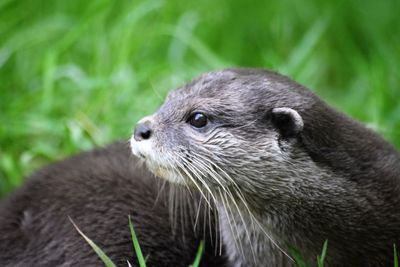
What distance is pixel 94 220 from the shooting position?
9.70 feet

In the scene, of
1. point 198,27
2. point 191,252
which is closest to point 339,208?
point 191,252

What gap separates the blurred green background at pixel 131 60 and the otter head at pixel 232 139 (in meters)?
0.76

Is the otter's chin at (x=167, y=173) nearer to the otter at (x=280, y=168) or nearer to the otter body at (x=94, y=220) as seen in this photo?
the otter at (x=280, y=168)

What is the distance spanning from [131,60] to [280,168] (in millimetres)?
1885

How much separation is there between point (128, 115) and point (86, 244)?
1.19m

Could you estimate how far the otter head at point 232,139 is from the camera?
268 cm

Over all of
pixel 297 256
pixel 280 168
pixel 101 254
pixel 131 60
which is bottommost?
pixel 101 254

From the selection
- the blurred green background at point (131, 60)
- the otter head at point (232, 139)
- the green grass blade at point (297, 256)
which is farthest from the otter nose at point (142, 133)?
the blurred green background at point (131, 60)

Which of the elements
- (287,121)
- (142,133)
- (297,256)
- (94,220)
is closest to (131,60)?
(94,220)

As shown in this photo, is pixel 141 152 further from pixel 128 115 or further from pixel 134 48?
pixel 134 48

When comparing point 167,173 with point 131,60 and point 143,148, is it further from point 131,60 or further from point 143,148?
point 131,60

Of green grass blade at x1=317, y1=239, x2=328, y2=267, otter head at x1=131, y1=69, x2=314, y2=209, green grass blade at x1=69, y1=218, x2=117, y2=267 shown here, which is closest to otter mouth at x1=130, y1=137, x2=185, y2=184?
otter head at x1=131, y1=69, x2=314, y2=209

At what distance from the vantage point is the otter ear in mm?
2635

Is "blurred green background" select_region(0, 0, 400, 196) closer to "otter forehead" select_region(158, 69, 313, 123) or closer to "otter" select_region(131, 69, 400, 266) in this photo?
"otter forehead" select_region(158, 69, 313, 123)
